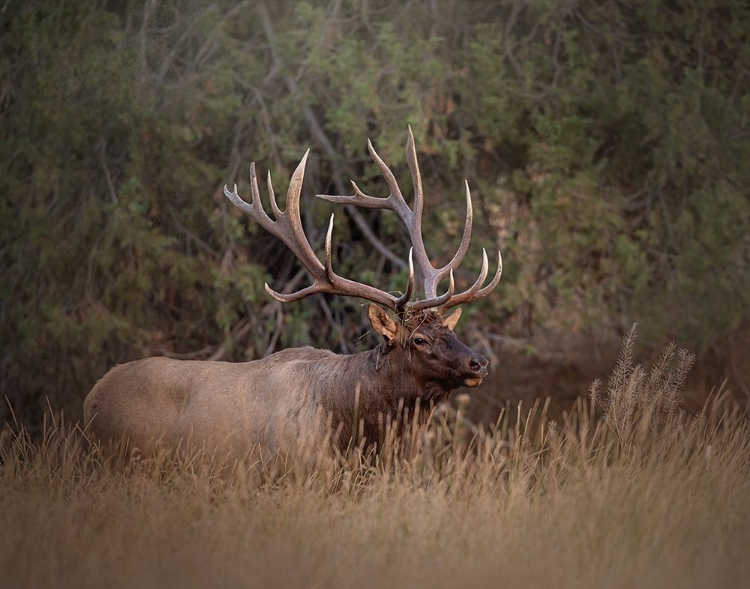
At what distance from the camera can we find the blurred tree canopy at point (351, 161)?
36.4 feet

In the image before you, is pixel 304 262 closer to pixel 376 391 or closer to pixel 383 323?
pixel 383 323

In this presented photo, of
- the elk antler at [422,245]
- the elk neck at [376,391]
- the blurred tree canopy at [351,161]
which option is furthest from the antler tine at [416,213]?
the blurred tree canopy at [351,161]

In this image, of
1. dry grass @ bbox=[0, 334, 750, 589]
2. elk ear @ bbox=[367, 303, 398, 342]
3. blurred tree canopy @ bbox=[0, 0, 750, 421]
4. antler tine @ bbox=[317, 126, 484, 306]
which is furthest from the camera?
blurred tree canopy @ bbox=[0, 0, 750, 421]

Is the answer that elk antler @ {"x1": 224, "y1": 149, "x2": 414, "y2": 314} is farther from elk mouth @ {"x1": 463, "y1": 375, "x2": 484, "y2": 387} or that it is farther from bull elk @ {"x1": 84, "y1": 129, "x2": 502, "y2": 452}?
elk mouth @ {"x1": 463, "y1": 375, "x2": 484, "y2": 387}

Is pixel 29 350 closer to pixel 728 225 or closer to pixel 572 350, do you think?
pixel 572 350

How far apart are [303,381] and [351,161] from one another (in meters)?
4.99

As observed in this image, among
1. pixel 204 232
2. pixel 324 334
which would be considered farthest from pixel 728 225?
pixel 204 232

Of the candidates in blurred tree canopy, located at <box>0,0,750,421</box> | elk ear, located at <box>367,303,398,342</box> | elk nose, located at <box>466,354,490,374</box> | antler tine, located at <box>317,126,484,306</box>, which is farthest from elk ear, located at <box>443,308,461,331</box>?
blurred tree canopy, located at <box>0,0,750,421</box>

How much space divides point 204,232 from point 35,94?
6.11 feet

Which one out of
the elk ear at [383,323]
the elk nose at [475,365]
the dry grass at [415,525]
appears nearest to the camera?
the dry grass at [415,525]

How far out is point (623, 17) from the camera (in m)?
11.8

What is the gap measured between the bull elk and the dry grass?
23.1 inches

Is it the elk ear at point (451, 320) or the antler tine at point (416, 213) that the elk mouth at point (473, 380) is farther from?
the antler tine at point (416, 213)

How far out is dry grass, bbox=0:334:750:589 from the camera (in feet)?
14.7
